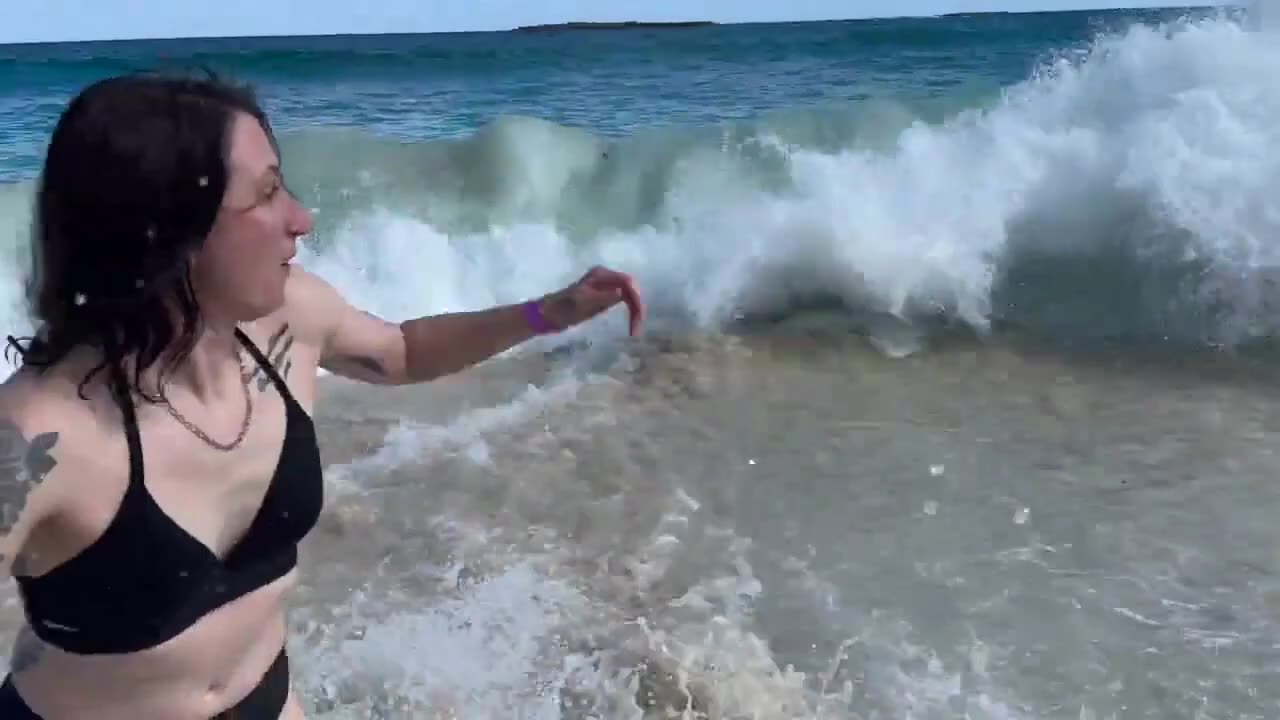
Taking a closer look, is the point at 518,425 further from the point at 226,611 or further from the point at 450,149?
the point at 450,149

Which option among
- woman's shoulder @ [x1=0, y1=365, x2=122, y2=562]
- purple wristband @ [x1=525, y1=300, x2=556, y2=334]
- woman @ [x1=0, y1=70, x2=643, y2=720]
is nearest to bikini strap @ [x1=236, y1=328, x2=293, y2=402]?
woman @ [x1=0, y1=70, x2=643, y2=720]

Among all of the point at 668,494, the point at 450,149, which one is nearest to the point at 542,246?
the point at 450,149

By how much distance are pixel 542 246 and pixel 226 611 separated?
725 centimetres

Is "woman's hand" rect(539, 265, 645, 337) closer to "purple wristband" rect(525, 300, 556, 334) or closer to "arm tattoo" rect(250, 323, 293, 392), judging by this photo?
"purple wristband" rect(525, 300, 556, 334)

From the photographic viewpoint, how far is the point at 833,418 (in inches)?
210

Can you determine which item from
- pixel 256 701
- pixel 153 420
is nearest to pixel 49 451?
pixel 153 420

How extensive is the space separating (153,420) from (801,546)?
2.92m

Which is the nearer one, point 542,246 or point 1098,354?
point 1098,354

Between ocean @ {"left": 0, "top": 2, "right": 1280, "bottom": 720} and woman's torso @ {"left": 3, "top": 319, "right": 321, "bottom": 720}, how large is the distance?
0.48 m

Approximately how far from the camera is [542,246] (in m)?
8.70

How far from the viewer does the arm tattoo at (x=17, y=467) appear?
50.0 inches

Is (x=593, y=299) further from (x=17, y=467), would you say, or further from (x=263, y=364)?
(x=17, y=467)

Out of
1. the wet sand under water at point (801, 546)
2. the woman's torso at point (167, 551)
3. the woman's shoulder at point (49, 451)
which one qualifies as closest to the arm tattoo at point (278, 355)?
the woman's torso at point (167, 551)

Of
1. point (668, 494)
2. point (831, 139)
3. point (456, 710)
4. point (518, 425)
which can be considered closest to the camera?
point (456, 710)
